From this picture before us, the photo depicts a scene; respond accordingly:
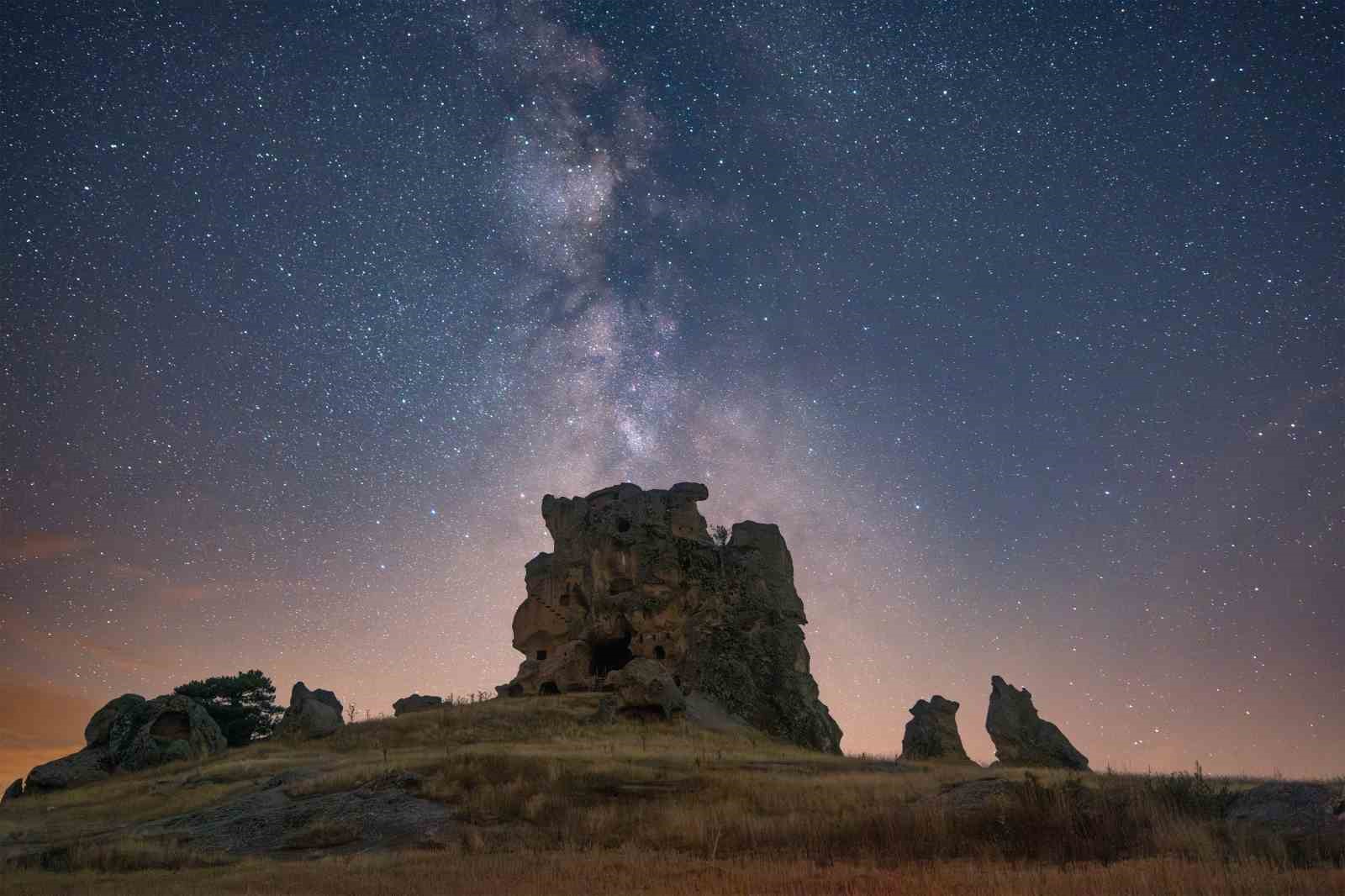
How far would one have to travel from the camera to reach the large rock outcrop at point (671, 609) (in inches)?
1877

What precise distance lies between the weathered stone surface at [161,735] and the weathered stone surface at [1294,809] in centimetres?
4028

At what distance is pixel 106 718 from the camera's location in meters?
42.5

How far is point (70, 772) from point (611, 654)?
91.7ft

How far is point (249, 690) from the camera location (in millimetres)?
62312

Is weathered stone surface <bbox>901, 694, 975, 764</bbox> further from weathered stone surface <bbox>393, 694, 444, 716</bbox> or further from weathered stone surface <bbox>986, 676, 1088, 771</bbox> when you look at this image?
weathered stone surface <bbox>393, 694, 444, 716</bbox>

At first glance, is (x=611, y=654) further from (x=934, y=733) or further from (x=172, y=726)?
(x=172, y=726)

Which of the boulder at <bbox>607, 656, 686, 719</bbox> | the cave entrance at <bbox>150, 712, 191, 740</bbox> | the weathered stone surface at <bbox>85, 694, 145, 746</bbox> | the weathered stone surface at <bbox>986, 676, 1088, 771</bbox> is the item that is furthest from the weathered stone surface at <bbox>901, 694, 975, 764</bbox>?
the weathered stone surface at <bbox>85, 694, 145, 746</bbox>

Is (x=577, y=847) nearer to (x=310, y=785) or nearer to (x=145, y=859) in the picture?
(x=145, y=859)

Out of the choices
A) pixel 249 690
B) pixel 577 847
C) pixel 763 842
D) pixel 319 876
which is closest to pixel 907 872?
pixel 763 842

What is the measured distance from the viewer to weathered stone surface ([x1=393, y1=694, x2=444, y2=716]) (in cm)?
4597

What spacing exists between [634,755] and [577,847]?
11.9 meters

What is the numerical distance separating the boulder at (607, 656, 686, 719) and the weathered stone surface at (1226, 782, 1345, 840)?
27.5 meters

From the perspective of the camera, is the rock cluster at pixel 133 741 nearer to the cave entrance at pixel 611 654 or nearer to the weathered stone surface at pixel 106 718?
the weathered stone surface at pixel 106 718

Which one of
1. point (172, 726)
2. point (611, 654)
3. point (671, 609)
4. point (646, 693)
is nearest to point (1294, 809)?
point (646, 693)
